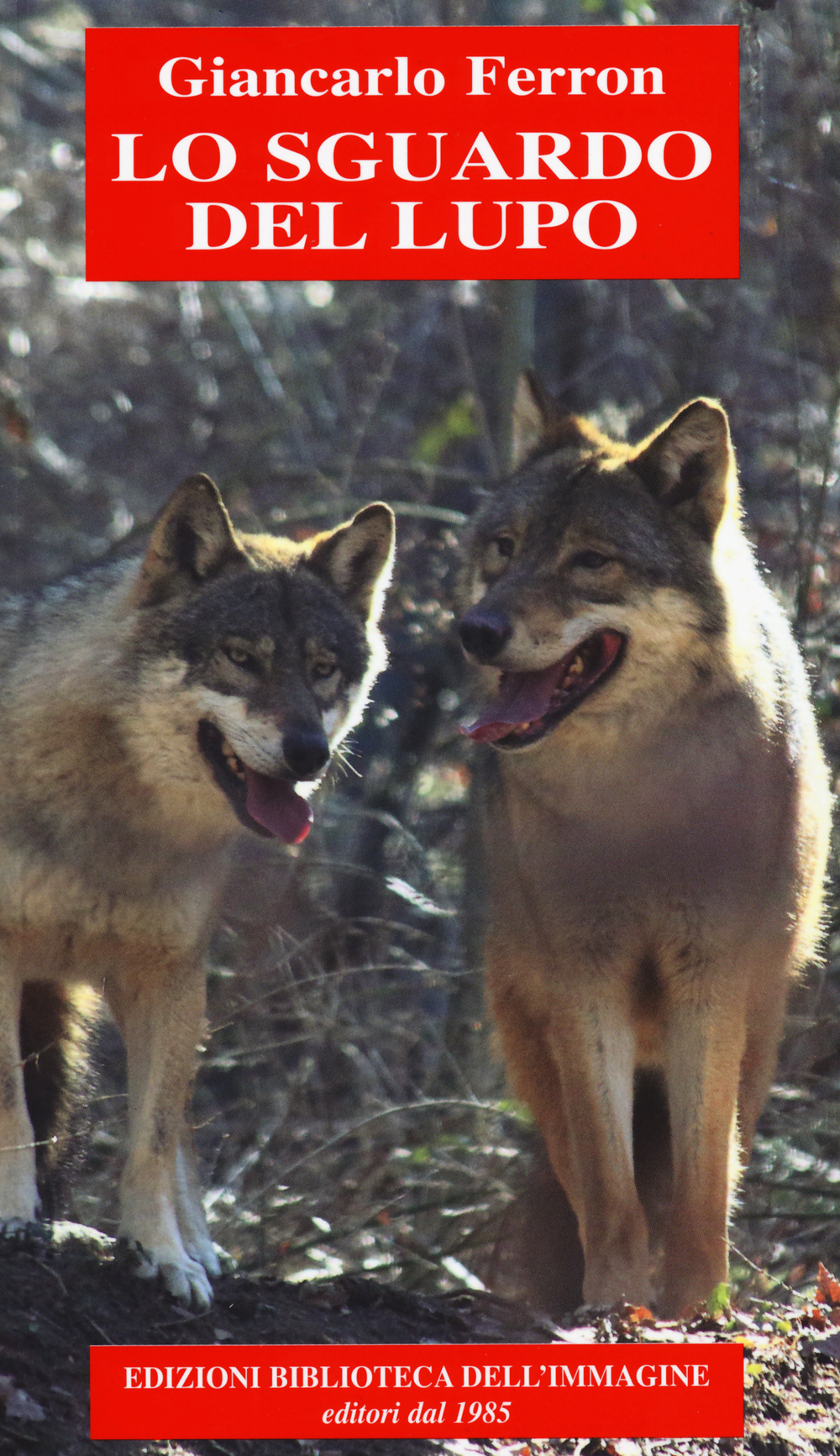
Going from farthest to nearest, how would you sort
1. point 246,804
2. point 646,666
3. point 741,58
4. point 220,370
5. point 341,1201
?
1. point 220,370
2. point 341,1201
3. point 741,58
4. point 646,666
5. point 246,804

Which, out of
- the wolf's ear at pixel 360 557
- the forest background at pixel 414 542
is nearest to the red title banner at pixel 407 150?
the forest background at pixel 414 542

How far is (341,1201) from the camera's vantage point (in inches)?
268

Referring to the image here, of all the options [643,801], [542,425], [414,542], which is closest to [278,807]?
[643,801]

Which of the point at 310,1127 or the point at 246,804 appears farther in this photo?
the point at 310,1127

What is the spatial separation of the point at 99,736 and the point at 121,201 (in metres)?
1.55

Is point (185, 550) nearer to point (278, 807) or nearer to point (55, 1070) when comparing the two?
point (278, 807)

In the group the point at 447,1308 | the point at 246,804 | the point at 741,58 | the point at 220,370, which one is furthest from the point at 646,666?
the point at 220,370

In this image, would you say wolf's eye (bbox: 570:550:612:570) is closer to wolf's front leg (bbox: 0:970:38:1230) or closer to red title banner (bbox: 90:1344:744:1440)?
wolf's front leg (bbox: 0:970:38:1230)

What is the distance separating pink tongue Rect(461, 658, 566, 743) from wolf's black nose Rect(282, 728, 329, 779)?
0.45 m

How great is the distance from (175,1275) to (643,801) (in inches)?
75.4

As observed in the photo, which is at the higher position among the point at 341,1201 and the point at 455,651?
the point at 455,651

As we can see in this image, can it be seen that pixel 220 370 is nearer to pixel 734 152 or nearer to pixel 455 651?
pixel 455 651

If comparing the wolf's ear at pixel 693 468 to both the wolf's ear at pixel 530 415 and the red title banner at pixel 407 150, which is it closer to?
the red title banner at pixel 407 150

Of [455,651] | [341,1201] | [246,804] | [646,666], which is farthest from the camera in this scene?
[455,651]
